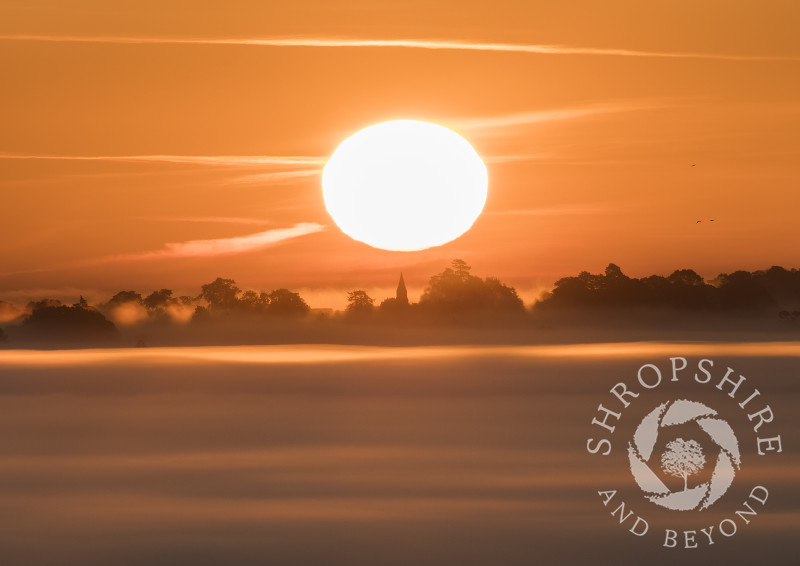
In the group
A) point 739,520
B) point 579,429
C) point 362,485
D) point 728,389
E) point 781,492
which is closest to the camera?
point 739,520

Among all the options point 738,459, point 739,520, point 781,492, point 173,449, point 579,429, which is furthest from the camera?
point 579,429

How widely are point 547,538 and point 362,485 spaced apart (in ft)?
28.7

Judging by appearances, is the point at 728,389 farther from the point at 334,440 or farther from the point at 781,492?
the point at 781,492

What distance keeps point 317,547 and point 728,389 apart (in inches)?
2254

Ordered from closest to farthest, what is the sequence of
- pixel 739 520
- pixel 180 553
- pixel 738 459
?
pixel 180 553
pixel 739 520
pixel 738 459

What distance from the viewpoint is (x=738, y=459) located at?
37.9 meters

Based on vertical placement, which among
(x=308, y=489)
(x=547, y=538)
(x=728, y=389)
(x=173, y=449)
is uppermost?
(x=728, y=389)

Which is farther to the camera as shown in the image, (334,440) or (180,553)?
(334,440)

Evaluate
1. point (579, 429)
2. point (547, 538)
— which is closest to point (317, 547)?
point (547, 538)

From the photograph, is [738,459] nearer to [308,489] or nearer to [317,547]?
[308,489]

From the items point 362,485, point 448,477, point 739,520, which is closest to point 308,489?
point 362,485

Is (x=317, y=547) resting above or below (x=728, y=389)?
below

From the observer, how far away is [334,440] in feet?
149

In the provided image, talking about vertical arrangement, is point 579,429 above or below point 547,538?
above
